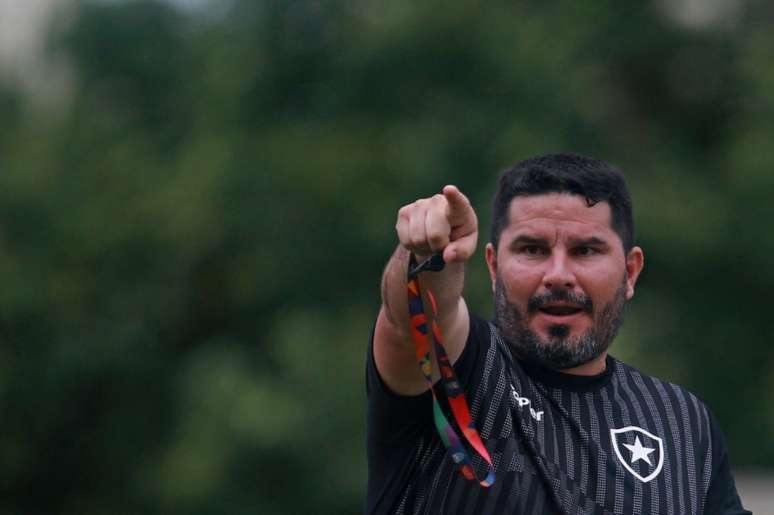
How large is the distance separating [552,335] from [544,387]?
0.40ft

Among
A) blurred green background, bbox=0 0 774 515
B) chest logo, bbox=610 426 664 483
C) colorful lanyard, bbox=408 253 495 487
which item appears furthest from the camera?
blurred green background, bbox=0 0 774 515

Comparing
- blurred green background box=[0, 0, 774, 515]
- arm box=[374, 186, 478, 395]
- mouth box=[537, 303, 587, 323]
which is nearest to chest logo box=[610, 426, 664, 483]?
mouth box=[537, 303, 587, 323]

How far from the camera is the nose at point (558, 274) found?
3383mm

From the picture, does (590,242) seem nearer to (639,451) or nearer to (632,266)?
(632,266)

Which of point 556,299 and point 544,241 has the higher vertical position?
point 544,241

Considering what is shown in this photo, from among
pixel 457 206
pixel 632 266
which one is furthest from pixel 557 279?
pixel 457 206

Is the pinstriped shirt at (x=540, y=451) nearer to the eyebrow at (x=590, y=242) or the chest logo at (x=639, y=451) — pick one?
the chest logo at (x=639, y=451)

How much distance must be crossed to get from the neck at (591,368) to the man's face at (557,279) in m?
0.02

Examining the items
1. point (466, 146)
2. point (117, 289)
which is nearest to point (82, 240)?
point (117, 289)

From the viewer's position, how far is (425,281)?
2.97m

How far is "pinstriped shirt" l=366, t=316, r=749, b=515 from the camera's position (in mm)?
3178

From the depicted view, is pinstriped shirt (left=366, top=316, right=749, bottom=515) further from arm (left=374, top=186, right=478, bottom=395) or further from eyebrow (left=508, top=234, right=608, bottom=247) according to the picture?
eyebrow (left=508, top=234, right=608, bottom=247)

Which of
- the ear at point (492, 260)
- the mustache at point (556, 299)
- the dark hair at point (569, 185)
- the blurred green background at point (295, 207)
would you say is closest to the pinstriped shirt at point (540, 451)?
the mustache at point (556, 299)

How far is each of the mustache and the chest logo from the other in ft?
1.00
